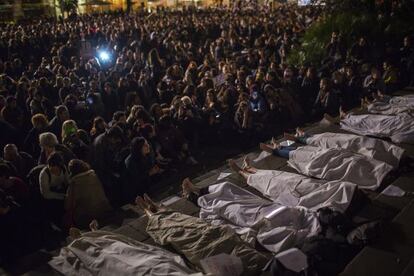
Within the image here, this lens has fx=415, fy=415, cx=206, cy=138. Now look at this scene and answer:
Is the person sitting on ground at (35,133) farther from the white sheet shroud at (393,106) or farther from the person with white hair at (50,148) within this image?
the white sheet shroud at (393,106)

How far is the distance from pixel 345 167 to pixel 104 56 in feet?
40.7

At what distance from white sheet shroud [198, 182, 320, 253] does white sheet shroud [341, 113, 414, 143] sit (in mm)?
3720

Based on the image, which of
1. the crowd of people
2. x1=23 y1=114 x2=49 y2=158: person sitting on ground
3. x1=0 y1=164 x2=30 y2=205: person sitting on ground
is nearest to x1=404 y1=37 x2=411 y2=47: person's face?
the crowd of people

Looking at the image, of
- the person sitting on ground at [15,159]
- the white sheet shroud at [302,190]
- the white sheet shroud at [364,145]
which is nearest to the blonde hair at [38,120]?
the person sitting on ground at [15,159]

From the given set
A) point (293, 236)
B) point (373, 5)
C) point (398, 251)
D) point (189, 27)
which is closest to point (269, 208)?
point (293, 236)

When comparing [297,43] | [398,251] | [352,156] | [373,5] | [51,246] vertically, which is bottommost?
[51,246]

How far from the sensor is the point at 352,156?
21.6 ft

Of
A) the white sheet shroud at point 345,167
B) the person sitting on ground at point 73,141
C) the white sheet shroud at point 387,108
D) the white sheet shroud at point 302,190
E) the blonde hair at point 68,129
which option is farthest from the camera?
the white sheet shroud at point 387,108

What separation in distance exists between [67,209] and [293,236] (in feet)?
10.5

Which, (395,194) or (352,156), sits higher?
(352,156)

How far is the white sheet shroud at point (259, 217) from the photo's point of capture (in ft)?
16.3

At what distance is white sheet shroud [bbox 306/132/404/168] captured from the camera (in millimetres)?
6817

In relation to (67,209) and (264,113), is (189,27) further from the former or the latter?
(67,209)

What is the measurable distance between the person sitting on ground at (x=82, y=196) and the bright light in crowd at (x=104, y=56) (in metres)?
11.0
